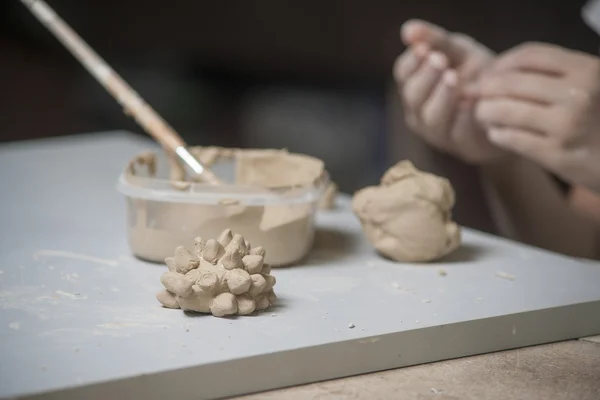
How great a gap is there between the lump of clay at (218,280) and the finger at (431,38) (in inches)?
30.1

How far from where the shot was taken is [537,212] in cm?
172

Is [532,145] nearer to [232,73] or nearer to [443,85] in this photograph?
[443,85]

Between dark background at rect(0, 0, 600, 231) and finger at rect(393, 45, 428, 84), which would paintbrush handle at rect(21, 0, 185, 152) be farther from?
dark background at rect(0, 0, 600, 231)

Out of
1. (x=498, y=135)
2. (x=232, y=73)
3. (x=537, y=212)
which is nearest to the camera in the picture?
(x=498, y=135)

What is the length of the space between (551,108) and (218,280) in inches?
30.4

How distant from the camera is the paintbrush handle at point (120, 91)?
48.5 inches

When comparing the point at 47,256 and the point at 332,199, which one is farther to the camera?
the point at 332,199

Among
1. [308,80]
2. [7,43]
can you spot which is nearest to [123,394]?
[308,80]

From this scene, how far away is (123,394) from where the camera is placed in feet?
2.40

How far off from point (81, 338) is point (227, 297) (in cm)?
16

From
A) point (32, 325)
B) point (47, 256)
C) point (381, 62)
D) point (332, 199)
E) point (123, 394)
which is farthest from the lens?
point (381, 62)

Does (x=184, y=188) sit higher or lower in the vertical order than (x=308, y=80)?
higher

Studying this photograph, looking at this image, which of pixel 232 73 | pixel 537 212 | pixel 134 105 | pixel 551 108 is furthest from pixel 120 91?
pixel 232 73

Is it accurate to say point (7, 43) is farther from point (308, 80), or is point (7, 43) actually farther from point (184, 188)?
point (184, 188)
